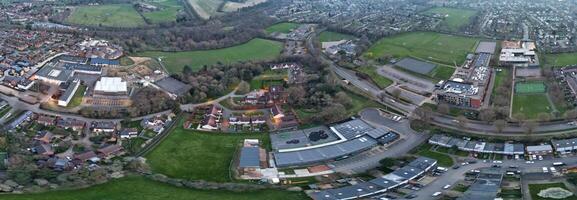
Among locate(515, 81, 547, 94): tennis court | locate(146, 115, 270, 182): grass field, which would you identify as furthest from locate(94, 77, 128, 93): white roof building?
locate(515, 81, 547, 94): tennis court

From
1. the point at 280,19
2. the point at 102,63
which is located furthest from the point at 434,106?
the point at 280,19

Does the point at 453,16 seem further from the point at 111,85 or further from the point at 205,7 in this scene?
the point at 111,85

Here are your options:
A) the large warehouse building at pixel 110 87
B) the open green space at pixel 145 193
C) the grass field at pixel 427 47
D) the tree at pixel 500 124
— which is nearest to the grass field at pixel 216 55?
the large warehouse building at pixel 110 87

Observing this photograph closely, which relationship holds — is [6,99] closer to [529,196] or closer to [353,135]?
[353,135]

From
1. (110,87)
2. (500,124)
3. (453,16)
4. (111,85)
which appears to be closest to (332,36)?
(453,16)

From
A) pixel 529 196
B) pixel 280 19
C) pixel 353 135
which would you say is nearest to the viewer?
pixel 529 196
